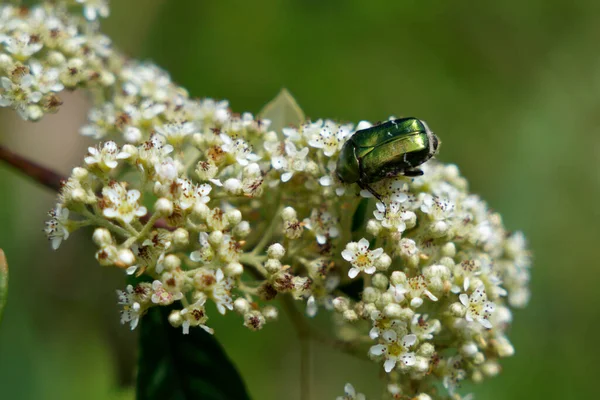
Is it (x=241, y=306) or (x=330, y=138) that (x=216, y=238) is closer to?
(x=241, y=306)

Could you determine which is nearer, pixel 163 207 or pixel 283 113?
pixel 163 207

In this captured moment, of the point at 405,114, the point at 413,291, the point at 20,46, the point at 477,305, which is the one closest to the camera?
the point at 413,291

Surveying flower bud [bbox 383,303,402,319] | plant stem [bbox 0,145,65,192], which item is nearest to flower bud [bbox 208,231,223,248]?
flower bud [bbox 383,303,402,319]

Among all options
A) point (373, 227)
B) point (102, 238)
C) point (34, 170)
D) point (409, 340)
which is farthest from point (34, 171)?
point (409, 340)

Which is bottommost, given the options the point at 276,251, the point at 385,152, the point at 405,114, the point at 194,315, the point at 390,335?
the point at 194,315

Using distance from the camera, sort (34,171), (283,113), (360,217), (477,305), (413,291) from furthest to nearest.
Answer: (283,113)
(34,171)
(360,217)
(477,305)
(413,291)

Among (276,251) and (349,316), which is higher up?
(276,251)

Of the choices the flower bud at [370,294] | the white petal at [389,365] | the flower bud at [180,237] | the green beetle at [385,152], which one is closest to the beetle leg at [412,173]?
the green beetle at [385,152]

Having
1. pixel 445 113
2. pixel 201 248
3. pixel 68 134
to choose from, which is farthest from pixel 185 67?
pixel 201 248

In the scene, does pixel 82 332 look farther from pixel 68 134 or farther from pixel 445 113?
pixel 445 113
